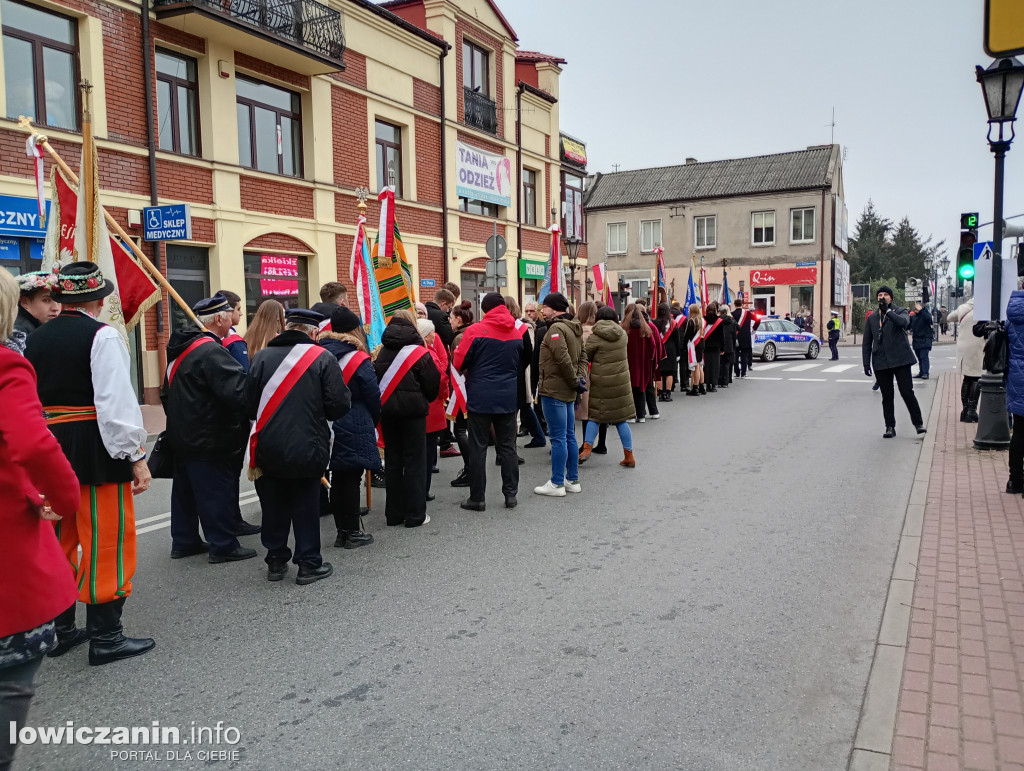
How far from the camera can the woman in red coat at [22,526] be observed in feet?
8.13

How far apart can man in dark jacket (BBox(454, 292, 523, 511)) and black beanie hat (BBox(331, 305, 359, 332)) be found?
5.00 feet

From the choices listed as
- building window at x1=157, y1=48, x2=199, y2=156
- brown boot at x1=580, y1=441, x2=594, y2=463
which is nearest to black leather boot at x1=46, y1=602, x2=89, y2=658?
brown boot at x1=580, y1=441, x2=594, y2=463

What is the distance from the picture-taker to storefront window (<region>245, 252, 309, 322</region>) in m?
15.9

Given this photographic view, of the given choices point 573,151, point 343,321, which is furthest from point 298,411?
point 573,151

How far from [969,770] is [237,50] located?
16.2m

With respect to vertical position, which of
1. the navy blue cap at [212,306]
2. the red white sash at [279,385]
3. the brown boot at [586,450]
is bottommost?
the brown boot at [586,450]

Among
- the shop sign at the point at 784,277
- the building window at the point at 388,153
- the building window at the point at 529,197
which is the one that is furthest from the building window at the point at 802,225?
the building window at the point at 388,153

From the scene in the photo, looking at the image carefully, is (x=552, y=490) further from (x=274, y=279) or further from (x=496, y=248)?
(x=274, y=279)

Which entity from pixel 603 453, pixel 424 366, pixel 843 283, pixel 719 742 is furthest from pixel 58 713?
pixel 843 283

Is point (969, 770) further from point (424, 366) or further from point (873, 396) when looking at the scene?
point (873, 396)

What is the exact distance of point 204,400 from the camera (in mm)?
5582

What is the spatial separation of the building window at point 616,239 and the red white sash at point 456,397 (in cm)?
4126

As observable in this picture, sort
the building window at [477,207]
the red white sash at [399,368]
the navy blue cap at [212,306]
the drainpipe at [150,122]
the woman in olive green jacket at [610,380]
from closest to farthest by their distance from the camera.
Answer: the navy blue cap at [212,306]
the red white sash at [399,368]
the woman in olive green jacket at [610,380]
the drainpipe at [150,122]
the building window at [477,207]

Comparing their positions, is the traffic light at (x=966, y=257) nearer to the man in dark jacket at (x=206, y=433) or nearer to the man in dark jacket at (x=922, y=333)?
the man in dark jacket at (x=922, y=333)
